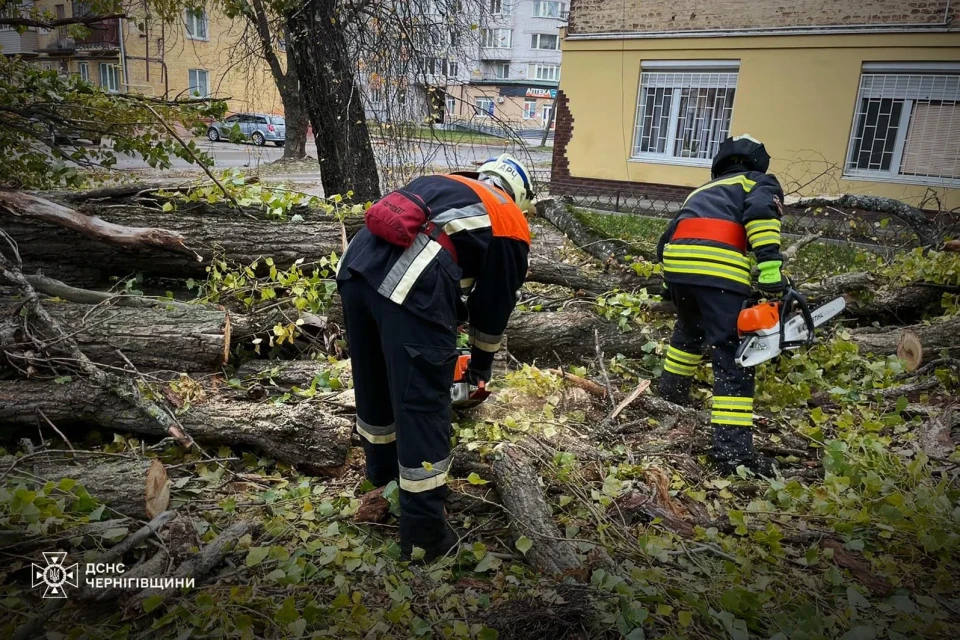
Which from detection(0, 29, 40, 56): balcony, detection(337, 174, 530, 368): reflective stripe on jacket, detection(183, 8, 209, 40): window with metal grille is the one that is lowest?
detection(337, 174, 530, 368): reflective stripe on jacket

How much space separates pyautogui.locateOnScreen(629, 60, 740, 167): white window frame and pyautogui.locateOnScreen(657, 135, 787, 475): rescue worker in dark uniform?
8.93m

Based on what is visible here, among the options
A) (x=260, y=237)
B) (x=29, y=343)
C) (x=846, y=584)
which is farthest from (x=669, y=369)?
(x=29, y=343)

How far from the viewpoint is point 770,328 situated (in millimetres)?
3514

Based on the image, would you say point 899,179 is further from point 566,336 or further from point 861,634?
point 861,634

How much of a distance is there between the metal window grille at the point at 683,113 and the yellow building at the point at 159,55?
26.1ft

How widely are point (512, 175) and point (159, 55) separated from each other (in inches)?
204

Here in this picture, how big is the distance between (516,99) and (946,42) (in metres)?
7.16

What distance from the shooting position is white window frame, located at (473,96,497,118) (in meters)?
5.63

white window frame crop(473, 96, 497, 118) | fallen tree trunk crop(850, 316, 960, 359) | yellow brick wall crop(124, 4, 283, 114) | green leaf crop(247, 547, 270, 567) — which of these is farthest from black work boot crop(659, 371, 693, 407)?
yellow brick wall crop(124, 4, 283, 114)

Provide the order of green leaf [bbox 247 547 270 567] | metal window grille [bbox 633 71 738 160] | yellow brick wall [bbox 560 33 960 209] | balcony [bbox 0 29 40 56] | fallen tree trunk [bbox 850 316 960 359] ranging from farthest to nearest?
metal window grille [bbox 633 71 738 160], yellow brick wall [bbox 560 33 960 209], balcony [bbox 0 29 40 56], fallen tree trunk [bbox 850 316 960 359], green leaf [bbox 247 547 270 567]

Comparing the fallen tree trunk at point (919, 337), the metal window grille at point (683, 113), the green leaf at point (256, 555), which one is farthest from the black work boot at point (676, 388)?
the metal window grille at point (683, 113)

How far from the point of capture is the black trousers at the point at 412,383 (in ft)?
8.07

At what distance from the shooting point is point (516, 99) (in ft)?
19.8

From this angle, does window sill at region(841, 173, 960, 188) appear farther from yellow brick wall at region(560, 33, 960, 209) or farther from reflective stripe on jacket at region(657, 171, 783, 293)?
reflective stripe on jacket at region(657, 171, 783, 293)
